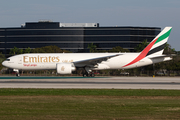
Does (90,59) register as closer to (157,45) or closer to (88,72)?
(88,72)

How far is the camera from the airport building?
128 metres

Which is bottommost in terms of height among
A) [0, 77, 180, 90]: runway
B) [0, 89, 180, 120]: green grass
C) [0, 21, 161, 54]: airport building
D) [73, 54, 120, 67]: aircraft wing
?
[0, 89, 180, 120]: green grass

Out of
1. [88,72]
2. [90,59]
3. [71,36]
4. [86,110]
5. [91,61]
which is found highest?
[71,36]

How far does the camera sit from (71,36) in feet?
424

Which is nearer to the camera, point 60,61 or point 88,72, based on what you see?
point 60,61

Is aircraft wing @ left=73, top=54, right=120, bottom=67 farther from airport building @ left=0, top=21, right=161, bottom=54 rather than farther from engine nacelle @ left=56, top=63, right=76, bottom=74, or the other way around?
airport building @ left=0, top=21, right=161, bottom=54

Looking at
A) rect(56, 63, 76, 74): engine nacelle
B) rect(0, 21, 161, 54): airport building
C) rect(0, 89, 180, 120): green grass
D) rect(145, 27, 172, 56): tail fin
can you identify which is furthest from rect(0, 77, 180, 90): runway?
rect(0, 21, 161, 54): airport building

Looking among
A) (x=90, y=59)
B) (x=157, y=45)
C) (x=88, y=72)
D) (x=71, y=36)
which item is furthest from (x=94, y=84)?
(x=71, y=36)

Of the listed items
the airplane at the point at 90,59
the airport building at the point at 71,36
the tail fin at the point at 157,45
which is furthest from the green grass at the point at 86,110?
the airport building at the point at 71,36

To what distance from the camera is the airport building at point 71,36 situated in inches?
5044

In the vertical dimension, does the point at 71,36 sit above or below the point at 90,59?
above

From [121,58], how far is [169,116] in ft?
105

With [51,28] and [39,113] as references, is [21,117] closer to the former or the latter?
[39,113]

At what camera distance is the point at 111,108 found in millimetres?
14398
